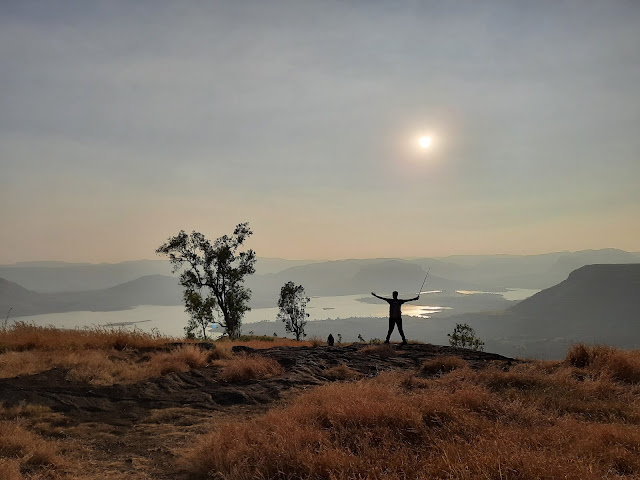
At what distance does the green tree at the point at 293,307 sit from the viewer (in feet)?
149

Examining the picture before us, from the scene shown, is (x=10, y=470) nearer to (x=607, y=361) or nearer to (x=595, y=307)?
(x=607, y=361)

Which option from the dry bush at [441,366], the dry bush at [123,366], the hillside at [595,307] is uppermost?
the dry bush at [123,366]

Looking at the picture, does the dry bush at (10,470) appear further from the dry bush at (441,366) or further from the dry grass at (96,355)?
the dry bush at (441,366)

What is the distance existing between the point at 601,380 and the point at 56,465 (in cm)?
1174

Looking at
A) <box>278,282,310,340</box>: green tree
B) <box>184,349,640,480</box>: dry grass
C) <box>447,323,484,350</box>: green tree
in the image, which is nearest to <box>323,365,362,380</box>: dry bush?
<box>184,349,640,480</box>: dry grass

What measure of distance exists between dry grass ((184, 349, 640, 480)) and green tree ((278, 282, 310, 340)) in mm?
37752

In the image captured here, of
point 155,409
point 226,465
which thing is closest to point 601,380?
point 226,465

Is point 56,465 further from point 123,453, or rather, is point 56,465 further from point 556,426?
point 556,426

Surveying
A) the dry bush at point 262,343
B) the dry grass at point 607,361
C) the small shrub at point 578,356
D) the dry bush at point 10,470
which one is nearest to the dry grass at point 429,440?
the dry bush at point 10,470

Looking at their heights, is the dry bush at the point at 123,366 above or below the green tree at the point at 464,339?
above

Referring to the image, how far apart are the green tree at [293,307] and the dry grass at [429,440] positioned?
37752 millimetres

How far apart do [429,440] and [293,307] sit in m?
40.7

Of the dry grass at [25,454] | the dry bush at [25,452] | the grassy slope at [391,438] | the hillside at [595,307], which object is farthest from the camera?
the hillside at [595,307]

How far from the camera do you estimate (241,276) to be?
3712cm
